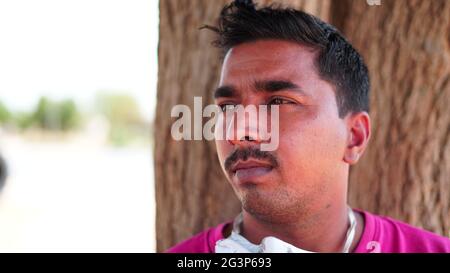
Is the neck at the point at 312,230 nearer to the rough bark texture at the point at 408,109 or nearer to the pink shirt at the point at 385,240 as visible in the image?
the pink shirt at the point at 385,240

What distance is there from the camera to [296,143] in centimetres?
189

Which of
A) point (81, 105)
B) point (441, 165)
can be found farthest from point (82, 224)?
point (81, 105)

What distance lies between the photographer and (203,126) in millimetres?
Result: 2625

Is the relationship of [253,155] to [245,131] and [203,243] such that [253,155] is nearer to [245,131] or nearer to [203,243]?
[245,131]

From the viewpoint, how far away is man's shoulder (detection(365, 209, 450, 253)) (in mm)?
2035

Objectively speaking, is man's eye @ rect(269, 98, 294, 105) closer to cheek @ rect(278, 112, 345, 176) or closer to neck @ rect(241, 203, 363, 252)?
cheek @ rect(278, 112, 345, 176)

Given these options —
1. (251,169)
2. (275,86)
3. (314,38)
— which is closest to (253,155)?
(251,169)

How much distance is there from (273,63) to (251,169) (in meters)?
0.38

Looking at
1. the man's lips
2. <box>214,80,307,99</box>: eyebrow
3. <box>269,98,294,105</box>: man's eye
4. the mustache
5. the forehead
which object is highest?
the forehead

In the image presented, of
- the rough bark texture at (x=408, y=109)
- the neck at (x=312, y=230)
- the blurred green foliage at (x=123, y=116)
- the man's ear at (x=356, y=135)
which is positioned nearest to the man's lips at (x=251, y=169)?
the neck at (x=312, y=230)

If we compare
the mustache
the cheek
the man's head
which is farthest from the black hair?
the mustache

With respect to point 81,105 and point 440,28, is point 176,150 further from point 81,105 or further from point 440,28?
point 81,105

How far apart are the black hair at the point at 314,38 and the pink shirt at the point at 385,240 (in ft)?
A: 1.42

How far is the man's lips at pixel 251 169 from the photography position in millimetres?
1851
